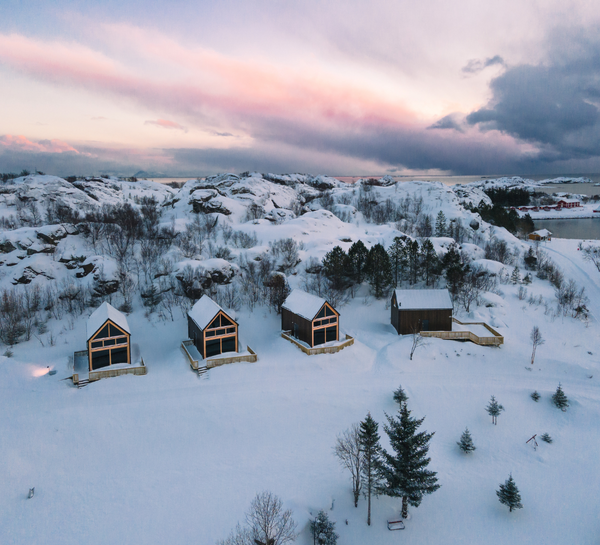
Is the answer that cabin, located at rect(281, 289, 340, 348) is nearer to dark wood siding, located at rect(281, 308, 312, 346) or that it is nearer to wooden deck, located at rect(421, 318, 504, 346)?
dark wood siding, located at rect(281, 308, 312, 346)

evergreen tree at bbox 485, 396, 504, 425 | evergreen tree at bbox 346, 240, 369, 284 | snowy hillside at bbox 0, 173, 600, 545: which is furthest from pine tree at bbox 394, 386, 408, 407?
evergreen tree at bbox 346, 240, 369, 284

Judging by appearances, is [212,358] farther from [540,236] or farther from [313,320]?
[540,236]

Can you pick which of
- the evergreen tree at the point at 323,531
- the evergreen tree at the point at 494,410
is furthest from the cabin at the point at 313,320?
the evergreen tree at the point at 323,531

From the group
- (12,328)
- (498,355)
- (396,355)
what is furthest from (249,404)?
(12,328)

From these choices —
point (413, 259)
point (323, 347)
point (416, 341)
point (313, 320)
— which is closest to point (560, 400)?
point (416, 341)

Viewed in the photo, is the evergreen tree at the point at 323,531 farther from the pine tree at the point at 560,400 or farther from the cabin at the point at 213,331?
the pine tree at the point at 560,400

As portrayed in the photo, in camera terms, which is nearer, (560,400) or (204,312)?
(560,400)
